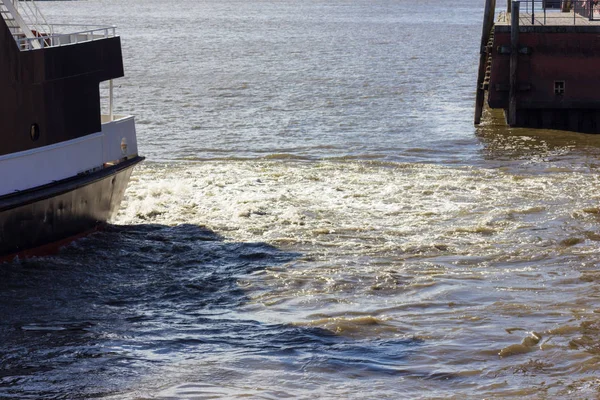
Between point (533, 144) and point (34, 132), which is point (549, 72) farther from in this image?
point (34, 132)

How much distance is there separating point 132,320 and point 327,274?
2.88 m

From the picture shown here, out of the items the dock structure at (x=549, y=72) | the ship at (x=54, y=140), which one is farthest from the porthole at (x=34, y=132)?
the dock structure at (x=549, y=72)

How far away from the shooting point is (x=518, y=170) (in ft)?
67.2

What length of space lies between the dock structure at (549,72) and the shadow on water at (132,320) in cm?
1209

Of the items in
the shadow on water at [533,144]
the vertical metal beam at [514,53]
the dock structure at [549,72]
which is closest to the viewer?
the shadow on water at [533,144]

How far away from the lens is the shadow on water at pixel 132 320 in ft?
32.2

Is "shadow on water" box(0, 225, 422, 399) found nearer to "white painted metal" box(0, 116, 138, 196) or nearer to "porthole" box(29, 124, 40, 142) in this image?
"white painted metal" box(0, 116, 138, 196)

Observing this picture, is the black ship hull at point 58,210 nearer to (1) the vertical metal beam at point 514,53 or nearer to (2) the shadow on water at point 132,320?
(2) the shadow on water at point 132,320

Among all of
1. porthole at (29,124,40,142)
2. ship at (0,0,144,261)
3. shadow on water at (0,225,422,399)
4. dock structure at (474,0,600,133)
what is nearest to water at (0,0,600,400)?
shadow on water at (0,225,422,399)

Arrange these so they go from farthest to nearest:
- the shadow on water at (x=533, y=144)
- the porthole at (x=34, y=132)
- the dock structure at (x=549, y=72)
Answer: the dock structure at (x=549, y=72) → the shadow on water at (x=533, y=144) → the porthole at (x=34, y=132)

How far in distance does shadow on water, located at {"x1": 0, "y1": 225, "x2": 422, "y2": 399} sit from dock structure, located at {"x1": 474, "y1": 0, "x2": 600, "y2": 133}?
1209cm

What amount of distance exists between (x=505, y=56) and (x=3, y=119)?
49.6ft

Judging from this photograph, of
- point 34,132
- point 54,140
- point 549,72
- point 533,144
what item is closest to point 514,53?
point 549,72

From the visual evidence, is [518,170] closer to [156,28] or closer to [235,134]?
[235,134]
